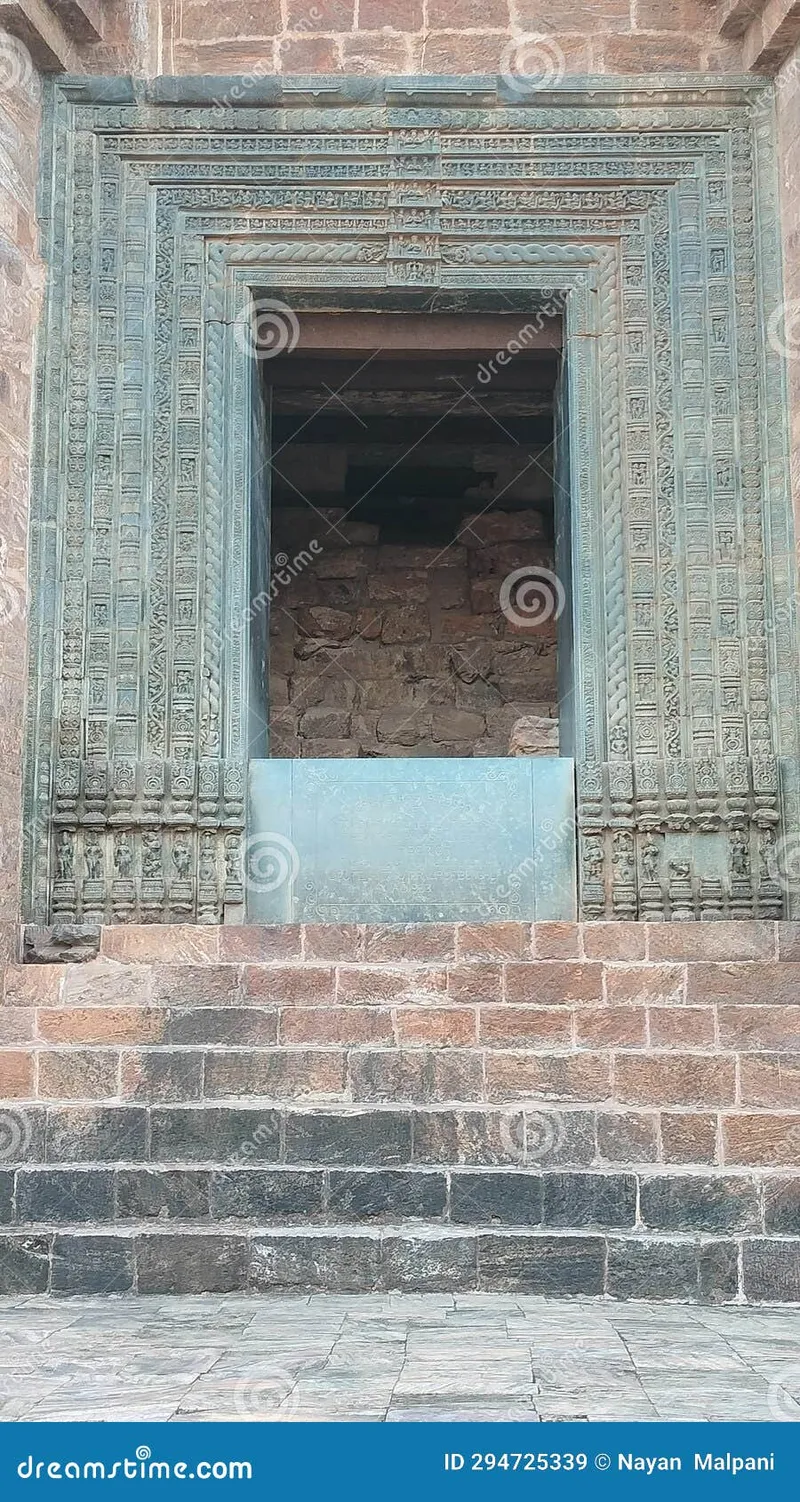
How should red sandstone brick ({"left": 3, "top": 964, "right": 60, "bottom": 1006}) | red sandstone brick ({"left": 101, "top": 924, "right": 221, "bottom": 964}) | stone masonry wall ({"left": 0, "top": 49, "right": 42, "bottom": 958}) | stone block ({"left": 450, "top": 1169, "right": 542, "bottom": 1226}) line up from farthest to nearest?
stone masonry wall ({"left": 0, "top": 49, "right": 42, "bottom": 958}) → red sandstone brick ({"left": 101, "top": 924, "right": 221, "bottom": 964}) → red sandstone brick ({"left": 3, "top": 964, "right": 60, "bottom": 1006}) → stone block ({"left": 450, "top": 1169, "right": 542, "bottom": 1226})

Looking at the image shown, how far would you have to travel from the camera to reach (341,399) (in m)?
9.80

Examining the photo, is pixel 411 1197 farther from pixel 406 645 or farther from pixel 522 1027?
pixel 406 645

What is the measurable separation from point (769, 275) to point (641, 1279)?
5.14 metres

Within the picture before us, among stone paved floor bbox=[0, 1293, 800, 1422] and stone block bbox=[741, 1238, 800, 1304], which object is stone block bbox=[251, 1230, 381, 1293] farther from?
stone block bbox=[741, 1238, 800, 1304]

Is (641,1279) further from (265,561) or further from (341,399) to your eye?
(341,399)

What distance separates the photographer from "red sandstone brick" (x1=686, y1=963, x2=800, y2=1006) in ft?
18.9

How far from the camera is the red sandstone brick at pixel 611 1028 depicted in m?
5.59

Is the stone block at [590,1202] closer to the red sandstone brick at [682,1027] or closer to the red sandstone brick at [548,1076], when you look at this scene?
the red sandstone brick at [548,1076]

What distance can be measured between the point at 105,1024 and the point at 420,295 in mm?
4270

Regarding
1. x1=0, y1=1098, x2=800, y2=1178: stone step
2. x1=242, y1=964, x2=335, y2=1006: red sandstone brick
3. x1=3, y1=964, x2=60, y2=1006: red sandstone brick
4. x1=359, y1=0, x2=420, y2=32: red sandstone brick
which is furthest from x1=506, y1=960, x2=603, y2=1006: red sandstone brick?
x1=359, y1=0, x2=420, y2=32: red sandstone brick

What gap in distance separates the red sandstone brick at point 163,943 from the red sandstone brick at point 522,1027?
129 cm

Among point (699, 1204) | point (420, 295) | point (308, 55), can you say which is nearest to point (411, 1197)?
point (699, 1204)

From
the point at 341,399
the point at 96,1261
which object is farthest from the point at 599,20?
the point at 96,1261

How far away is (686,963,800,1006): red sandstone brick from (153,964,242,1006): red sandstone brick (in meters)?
1.83
